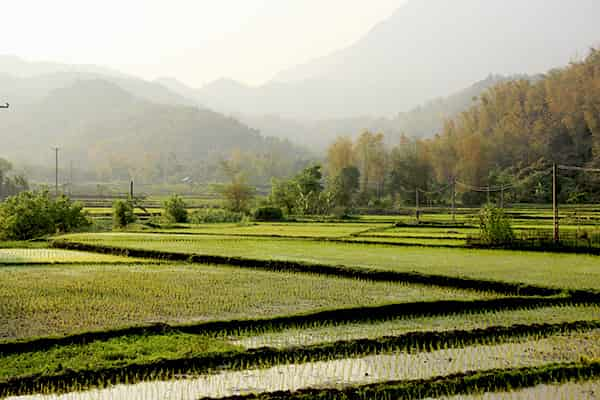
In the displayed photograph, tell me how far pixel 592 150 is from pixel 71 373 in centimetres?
5106

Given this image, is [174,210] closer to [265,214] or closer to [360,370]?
[265,214]

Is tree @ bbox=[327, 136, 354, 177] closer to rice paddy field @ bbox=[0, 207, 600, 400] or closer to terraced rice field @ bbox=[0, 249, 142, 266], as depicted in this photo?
terraced rice field @ bbox=[0, 249, 142, 266]

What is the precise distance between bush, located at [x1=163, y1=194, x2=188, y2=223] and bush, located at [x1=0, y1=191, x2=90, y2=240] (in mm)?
6398

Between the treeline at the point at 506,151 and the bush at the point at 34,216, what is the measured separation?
28.2m

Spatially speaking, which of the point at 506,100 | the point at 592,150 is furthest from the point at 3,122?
the point at 592,150

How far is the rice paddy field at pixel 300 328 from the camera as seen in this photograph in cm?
687

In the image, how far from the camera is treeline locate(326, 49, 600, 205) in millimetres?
50881

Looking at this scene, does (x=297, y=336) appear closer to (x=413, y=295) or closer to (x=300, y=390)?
(x=300, y=390)

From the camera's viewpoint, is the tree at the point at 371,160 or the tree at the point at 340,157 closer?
the tree at the point at 340,157

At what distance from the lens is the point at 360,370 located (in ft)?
24.2

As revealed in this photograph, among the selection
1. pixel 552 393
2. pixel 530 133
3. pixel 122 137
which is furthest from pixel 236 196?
pixel 122 137

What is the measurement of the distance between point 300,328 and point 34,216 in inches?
849

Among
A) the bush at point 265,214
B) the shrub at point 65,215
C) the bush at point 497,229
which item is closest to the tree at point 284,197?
the bush at point 265,214

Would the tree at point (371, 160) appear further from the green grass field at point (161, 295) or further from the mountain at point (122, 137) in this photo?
the green grass field at point (161, 295)
